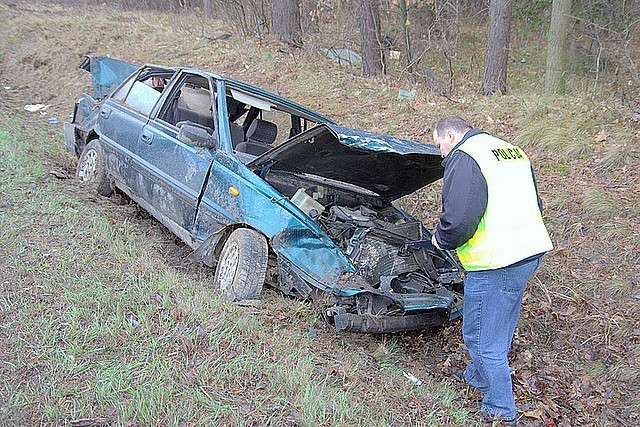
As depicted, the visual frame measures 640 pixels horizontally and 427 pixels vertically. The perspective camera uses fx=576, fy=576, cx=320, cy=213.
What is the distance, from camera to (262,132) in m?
5.93

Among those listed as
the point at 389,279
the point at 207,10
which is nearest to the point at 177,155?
the point at 389,279

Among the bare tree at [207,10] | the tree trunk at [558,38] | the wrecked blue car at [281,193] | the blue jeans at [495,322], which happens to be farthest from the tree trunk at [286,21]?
the blue jeans at [495,322]

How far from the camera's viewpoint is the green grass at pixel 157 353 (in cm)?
303

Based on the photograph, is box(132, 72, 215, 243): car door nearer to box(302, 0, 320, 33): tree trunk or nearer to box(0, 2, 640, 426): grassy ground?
box(0, 2, 640, 426): grassy ground

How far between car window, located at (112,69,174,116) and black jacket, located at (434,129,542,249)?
353 cm

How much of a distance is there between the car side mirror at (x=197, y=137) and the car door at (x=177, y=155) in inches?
3.1

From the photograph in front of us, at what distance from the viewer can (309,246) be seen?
422 cm

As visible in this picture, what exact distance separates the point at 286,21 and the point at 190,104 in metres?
7.91

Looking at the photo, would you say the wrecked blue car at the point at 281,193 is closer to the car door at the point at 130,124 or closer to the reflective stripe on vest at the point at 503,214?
the car door at the point at 130,124

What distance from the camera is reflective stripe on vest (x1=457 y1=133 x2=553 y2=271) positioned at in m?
A: 3.35

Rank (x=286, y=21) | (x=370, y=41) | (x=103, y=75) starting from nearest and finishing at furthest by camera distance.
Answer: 1. (x=103, y=75)
2. (x=370, y=41)
3. (x=286, y=21)

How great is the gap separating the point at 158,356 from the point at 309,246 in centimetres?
135

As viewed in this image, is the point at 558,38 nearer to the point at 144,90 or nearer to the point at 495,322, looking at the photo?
the point at 144,90

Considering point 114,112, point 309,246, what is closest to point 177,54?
point 114,112
